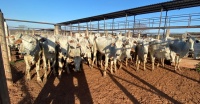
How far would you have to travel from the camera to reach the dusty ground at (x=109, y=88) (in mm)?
5102

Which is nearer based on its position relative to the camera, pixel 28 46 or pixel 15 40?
pixel 28 46

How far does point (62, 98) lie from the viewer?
17.1 feet

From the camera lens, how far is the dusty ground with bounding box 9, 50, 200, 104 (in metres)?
5.10

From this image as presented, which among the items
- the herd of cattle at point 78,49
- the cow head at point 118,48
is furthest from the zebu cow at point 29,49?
the cow head at point 118,48

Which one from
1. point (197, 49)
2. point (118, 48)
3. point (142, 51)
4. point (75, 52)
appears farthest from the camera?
point (197, 49)

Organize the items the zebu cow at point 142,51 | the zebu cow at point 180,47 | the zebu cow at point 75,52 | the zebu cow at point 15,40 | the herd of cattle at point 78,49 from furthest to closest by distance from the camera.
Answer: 1. the zebu cow at point 180,47
2. the zebu cow at point 142,51
3. the zebu cow at point 75,52
4. the herd of cattle at point 78,49
5. the zebu cow at point 15,40

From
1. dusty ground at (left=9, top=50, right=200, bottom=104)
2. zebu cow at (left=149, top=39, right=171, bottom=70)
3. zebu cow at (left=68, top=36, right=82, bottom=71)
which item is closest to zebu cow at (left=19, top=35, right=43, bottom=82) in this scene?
dusty ground at (left=9, top=50, right=200, bottom=104)

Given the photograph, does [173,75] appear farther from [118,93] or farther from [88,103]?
[88,103]

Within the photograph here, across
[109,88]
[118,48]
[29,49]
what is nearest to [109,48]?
[118,48]

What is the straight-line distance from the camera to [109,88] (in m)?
6.10

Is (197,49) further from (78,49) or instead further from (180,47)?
(78,49)

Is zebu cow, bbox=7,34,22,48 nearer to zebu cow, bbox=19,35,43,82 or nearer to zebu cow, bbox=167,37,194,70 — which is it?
zebu cow, bbox=19,35,43,82

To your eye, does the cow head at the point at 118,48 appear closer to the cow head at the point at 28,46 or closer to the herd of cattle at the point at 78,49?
the herd of cattle at the point at 78,49

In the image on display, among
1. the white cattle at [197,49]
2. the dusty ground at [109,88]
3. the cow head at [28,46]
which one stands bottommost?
the dusty ground at [109,88]
